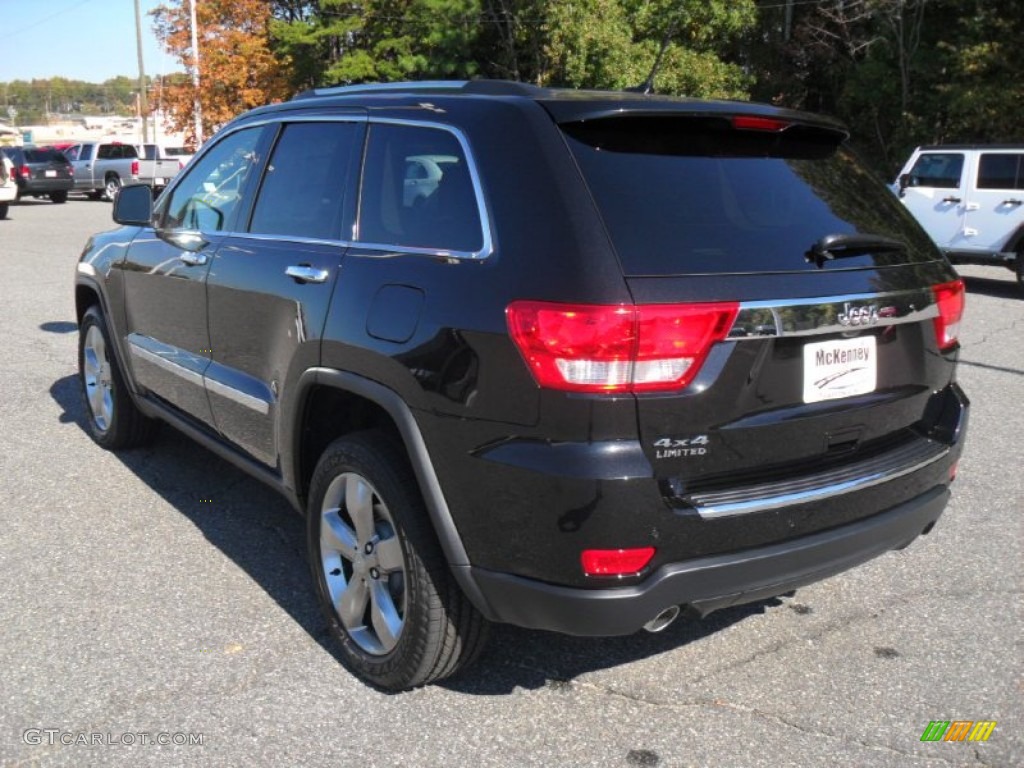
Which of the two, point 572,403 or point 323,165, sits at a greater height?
point 323,165

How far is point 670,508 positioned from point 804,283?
73cm

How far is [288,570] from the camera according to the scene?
405cm

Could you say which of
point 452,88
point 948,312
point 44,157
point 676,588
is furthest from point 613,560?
point 44,157

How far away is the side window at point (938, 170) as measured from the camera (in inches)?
545

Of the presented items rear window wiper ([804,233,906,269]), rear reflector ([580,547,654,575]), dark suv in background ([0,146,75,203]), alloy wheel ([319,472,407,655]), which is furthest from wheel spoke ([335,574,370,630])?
dark suv in background ([0,146,75,203])

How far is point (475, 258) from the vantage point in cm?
273

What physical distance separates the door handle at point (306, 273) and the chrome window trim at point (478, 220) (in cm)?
14

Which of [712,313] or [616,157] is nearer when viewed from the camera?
[712,313]

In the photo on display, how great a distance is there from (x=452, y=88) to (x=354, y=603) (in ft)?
5.58

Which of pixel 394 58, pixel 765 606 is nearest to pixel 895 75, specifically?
pixel 394 58

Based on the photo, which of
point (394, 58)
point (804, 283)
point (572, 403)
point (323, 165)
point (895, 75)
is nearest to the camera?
point (572, 403)

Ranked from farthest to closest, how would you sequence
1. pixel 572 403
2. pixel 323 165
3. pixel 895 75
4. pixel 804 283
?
pixel 895 75
pixel 323 165
pixel 804 283
pixel 572 403

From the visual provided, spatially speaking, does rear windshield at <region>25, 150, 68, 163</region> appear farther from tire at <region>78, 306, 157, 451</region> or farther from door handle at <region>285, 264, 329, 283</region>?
door handle at <region>285, 264, 329, 283</region>

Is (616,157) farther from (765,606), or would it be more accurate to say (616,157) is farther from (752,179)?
(765,606)
